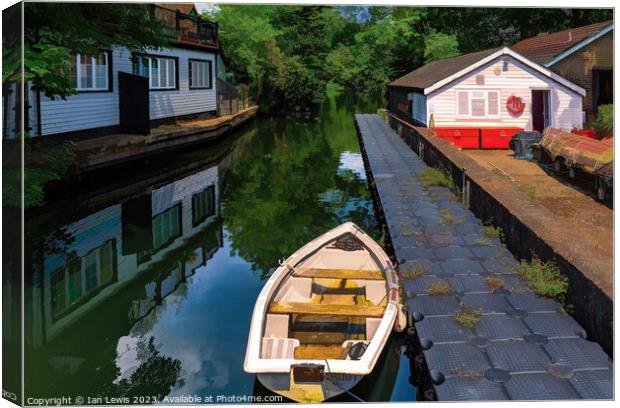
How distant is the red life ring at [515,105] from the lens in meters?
25.7

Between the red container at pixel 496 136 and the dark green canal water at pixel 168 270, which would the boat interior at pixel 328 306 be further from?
the red container at pixel 496 136

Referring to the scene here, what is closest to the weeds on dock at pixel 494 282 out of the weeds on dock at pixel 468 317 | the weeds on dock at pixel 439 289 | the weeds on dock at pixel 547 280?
the weeds on dock at pixel 547 280

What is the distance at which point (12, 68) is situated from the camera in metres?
7.17

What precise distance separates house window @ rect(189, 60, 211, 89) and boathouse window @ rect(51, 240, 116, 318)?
21.5m

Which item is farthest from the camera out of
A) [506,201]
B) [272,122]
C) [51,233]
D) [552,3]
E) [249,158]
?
[272,122]

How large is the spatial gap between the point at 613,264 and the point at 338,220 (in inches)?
430

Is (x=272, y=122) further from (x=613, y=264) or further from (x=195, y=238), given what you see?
(x=613, y=264)

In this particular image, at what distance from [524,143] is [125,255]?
49.2 feet

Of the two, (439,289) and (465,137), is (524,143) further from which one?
(439,289)

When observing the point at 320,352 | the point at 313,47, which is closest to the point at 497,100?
the point at 320,352

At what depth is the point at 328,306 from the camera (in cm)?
852

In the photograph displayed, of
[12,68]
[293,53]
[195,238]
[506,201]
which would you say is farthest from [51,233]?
[293,53]

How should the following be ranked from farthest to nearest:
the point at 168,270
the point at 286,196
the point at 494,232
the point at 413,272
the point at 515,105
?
the point at 515,105 → the point at 286,196 → the point at 168,270 → the point at 494,232 → the point at 413,272

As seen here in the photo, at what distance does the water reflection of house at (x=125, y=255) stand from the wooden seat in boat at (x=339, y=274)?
3.14 metres
